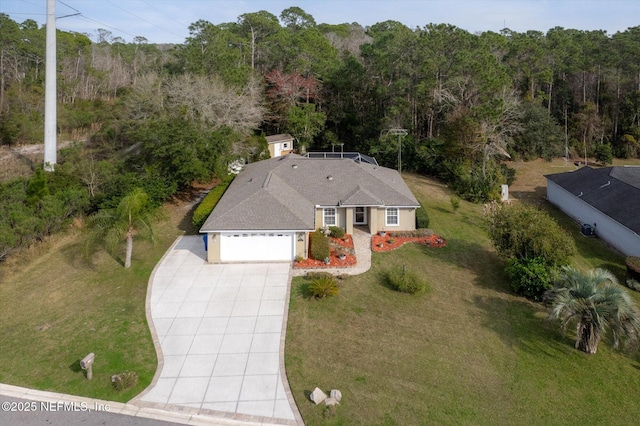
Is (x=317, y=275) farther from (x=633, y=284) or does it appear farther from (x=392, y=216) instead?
(x=633, y=284)

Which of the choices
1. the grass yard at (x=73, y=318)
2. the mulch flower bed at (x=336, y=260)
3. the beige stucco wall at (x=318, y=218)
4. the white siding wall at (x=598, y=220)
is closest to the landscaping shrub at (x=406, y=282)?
the mulch flower bed at (x=336, y=260)

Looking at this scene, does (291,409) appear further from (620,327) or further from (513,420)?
(620,327)

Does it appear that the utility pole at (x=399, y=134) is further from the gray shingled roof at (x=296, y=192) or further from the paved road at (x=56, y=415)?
the paved road at (x=56, y=415)

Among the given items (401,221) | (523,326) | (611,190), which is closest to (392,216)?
(401,221)

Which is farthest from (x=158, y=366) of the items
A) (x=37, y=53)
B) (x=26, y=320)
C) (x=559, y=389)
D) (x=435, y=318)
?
(x=37, y=53)

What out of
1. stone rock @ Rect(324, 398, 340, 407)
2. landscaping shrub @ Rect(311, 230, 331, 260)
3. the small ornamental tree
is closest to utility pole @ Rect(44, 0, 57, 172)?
landscaping shrub @ Rect(311, 230, 331, 260)

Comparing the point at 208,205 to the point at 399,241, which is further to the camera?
the point at 208,205
